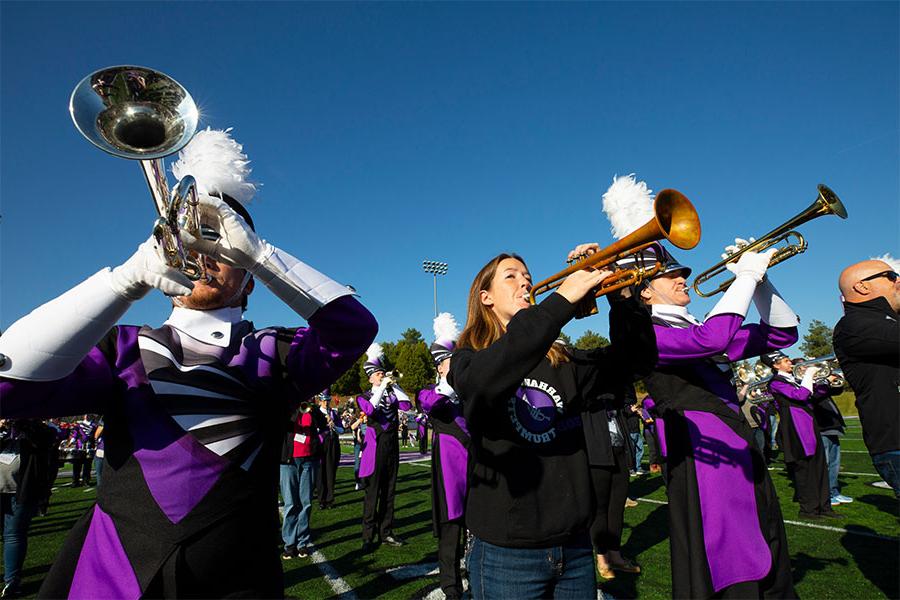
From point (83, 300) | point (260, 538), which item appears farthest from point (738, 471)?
point (83, 300)

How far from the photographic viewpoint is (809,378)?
8.91 metres

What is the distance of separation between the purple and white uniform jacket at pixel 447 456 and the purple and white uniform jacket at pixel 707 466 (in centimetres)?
269

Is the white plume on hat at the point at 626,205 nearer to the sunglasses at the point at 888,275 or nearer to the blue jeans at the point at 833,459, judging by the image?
the sunglasses at the point at 888,275

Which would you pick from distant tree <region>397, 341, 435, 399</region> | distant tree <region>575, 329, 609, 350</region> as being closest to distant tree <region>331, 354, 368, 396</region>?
distant tree <region>397, 341, 435, 399</region>

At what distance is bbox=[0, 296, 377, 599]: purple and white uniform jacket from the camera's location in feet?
5.70

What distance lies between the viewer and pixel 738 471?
3080 millimetres

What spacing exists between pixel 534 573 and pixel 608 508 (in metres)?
4.72

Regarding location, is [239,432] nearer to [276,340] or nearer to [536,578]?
[276,340]

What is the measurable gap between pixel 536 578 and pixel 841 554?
619 centimetres

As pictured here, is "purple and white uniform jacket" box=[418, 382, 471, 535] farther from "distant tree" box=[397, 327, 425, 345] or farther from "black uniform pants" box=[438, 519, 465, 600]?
"distant tree" box=[397, 327, 425, 345]

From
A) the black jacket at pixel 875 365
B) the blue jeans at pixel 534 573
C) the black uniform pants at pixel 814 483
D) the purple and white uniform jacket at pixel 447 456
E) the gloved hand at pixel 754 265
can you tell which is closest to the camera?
the blue jeans at pixel 534 573

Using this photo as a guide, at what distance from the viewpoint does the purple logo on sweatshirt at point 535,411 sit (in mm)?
2434

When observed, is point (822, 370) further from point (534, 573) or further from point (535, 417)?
point (534, 573)

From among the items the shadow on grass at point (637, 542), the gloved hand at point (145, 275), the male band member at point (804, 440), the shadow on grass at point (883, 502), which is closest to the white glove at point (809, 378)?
the male band member at point (804, 440)
